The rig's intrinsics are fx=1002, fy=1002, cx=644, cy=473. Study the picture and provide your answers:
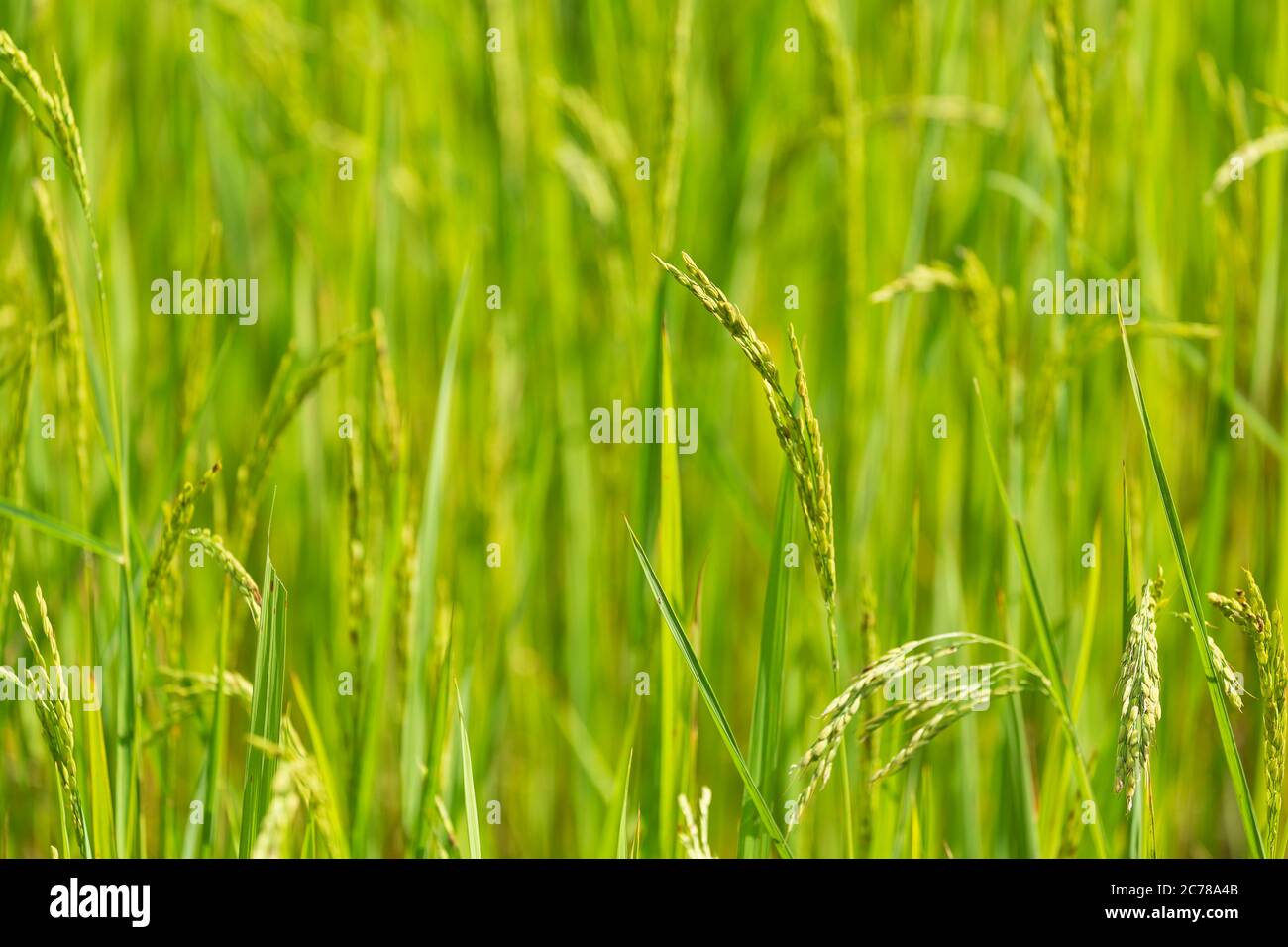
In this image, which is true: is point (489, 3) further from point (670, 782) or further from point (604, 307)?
point (670, 782)

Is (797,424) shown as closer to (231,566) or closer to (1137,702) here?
(1137,702)

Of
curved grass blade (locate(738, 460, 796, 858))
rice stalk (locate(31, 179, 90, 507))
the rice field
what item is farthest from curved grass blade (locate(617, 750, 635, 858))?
rice stalk (locate(31, 179, 90, 507))

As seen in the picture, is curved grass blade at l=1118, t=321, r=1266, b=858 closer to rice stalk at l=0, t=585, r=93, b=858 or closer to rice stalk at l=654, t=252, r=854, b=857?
rice stalk at l=654, t=252, r=854, b=857

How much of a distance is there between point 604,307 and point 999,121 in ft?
2.87

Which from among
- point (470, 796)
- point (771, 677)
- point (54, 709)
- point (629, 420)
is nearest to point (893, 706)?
point (771, 677)

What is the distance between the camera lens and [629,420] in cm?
185

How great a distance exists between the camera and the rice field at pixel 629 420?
1220 mm

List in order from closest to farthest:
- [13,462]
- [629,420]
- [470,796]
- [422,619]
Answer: [470,796], [13,462], [422,619], [629,420]

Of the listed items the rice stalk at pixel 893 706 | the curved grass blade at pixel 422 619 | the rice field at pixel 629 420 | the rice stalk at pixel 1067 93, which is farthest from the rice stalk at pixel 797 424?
the rice stalk at pixel 1067 93

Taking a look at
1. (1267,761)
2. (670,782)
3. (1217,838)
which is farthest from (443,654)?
(1217,838)

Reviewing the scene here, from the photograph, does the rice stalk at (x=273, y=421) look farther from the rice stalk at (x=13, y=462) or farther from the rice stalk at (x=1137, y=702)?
the rice stalk at (x=1137, y=702)
